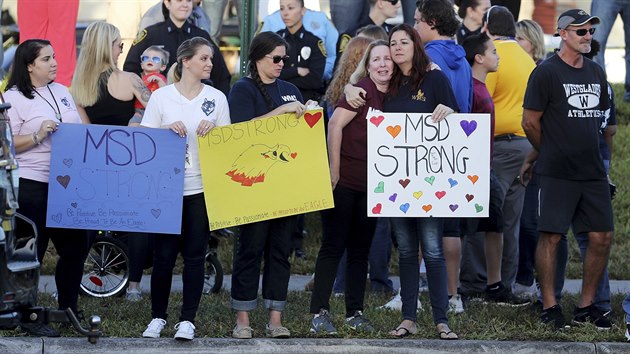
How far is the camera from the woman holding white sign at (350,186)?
29.8ft

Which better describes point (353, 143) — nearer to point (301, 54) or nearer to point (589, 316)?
point (589, 316)

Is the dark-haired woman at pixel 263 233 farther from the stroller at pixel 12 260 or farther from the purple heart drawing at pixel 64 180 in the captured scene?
the stroller at pixel 12 260

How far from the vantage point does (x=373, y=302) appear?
10.2 m

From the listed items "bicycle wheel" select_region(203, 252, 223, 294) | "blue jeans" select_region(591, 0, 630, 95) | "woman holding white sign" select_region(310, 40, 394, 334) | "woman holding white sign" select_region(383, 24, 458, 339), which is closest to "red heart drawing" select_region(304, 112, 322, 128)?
"woman holding white sign" select_region(310, 40, 394, 334)

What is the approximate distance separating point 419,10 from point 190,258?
8.35 feet

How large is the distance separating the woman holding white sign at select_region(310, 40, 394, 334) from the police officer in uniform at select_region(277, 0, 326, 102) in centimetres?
290

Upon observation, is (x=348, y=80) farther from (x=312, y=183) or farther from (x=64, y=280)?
(x=64, y=280)

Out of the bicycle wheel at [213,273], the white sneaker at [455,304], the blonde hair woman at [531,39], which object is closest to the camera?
the white sneaker at [455,304]

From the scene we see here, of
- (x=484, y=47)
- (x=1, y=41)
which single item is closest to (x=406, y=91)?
(x=484, y=47)

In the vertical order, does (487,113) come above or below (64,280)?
above

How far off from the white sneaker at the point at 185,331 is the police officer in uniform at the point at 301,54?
3831 millimetres

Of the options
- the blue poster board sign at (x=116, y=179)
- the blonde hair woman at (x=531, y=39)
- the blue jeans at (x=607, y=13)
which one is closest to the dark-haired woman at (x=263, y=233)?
the blue poster board sign at (x=116, y=179)

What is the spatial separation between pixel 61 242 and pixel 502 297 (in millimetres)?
3553

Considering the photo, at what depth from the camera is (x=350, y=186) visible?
916cm
